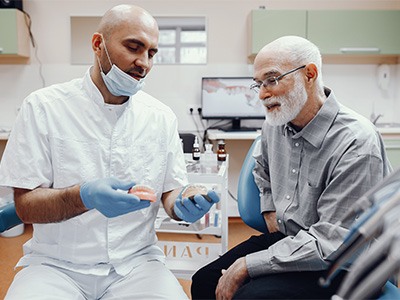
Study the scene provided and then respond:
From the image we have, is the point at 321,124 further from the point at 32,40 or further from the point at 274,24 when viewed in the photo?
the point at 32,40

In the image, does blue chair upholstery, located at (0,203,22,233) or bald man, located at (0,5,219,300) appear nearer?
bald man, located at (0,5,219,300)

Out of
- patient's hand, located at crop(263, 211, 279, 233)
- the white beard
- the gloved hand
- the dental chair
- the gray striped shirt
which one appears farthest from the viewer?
patient's hand, located at crop(263, 211, 279, 233)

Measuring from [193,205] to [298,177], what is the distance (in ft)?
1.35

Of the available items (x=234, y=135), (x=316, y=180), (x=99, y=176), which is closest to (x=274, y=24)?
(x=234, y=135)

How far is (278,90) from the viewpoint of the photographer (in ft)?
4.39

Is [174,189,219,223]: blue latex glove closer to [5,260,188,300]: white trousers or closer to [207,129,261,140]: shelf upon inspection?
[5,260,188,300]: white trousers

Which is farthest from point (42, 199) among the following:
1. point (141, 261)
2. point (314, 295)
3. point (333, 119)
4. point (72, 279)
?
point (333, 119)

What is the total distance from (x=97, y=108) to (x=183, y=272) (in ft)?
3.80

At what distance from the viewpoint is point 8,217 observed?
4.02ft

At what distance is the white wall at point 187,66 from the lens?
11.5ft

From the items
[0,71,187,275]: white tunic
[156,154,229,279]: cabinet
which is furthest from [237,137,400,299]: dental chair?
[156,154,229,279]: cabinet

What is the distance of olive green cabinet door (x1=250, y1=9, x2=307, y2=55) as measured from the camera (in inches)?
128

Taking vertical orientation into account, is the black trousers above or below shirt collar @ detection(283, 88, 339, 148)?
below

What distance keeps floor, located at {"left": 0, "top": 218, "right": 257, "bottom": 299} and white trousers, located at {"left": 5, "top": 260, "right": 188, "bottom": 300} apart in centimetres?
111
